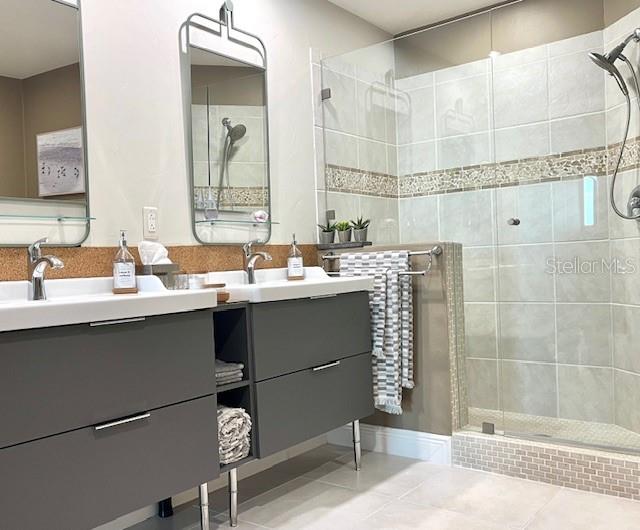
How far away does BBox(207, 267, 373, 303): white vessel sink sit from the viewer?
6.99 feet

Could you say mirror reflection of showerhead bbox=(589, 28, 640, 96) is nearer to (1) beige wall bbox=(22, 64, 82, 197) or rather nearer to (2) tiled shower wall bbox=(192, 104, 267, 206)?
(2) tiled shower wall bbox=(192, 104, 267, 206)

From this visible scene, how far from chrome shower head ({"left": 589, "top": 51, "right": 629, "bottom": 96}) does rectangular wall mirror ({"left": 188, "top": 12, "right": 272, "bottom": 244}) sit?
152cm

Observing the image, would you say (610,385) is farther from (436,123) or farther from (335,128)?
(335,128)

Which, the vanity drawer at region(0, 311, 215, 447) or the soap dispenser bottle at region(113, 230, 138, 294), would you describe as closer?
the vanity drawer at region(0, 311, 215, 447)

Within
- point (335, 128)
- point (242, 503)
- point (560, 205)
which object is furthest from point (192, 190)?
point (560, 205)

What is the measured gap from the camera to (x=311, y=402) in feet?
7.69

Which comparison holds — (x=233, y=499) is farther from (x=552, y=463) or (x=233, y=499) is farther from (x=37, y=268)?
(x=552, y=463)

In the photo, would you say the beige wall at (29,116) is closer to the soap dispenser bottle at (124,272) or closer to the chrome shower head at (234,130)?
the soap dispenser bottle at (124,272)

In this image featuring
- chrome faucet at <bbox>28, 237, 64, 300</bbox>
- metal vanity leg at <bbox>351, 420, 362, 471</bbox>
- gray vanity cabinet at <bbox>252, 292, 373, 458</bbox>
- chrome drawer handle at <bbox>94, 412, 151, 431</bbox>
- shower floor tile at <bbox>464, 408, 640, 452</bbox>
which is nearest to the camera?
chrome drawer handle at <bbox>94, 412, 151, 431</bbox>

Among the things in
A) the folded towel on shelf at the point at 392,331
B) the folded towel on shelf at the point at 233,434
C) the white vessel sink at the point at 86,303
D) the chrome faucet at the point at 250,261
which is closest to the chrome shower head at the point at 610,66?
the folded towel on shelf at the point at 392,331

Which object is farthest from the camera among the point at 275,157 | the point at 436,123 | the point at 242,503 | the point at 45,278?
the point at 436,123

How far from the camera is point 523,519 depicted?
2.13m

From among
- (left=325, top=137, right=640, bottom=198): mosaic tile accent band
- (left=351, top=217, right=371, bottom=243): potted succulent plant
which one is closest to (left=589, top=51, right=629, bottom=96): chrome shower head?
(left=325, top=137, right=640, bottom=198): mosaic tile accent band

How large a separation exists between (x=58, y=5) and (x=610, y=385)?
106 inches
